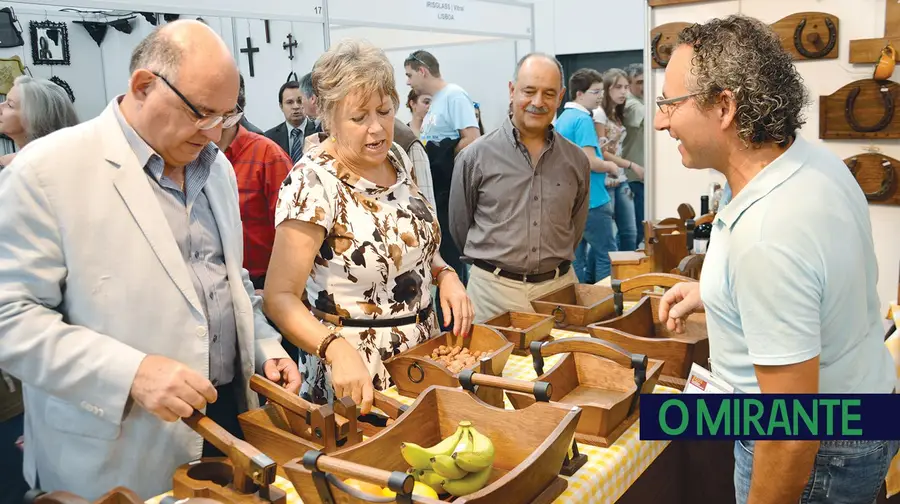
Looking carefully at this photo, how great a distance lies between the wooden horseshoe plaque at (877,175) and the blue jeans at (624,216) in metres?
2.62

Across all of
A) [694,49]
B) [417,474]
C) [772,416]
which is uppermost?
[694,49]

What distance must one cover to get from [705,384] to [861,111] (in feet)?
8.38

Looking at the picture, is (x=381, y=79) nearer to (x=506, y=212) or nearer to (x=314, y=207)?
(x=314, y=207)

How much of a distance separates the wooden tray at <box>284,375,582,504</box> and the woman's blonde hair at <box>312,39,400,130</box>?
794 millimetres

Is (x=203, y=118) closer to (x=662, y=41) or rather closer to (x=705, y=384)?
(x=705, y=384)

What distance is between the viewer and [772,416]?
121cm

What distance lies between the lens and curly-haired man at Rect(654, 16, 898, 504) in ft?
3.79

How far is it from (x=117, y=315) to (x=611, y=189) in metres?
4.99

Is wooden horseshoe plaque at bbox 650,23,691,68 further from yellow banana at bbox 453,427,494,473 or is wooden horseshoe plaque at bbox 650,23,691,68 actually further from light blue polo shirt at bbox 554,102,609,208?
yellow banana at bbox 453,427,494,473

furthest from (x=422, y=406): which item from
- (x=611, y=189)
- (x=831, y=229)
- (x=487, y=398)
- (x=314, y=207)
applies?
(x=611, y=189)

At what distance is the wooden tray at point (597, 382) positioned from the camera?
1.55 meters

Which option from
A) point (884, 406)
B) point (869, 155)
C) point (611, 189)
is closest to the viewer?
point (884, 406)

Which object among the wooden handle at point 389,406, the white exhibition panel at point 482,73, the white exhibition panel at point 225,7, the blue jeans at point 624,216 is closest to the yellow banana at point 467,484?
the wooden handle at point 389,406

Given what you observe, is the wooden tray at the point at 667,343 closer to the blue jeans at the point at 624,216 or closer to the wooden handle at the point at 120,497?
the wooden handle at the point at 120,497
